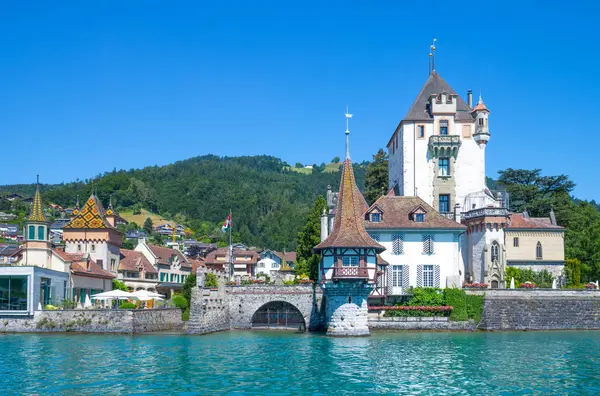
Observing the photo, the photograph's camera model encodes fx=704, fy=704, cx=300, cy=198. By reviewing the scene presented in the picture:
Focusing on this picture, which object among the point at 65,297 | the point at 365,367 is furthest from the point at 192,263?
the point at 365,367

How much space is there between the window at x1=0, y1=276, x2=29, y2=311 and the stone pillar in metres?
25.2

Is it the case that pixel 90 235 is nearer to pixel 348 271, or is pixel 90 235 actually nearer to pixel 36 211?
pixel 36 211

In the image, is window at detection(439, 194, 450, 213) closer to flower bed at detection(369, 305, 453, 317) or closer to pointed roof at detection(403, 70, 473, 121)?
pointed roof at detection(403, 70, 473, 121)

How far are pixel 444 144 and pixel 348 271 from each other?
26.0 m

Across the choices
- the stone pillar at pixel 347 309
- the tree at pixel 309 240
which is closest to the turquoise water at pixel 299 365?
A: the stone pillar at pixel 347 309

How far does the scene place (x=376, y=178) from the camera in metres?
94.7

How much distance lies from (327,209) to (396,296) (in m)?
16.7

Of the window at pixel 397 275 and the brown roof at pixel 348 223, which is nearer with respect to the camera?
the brown roof at pixel 348 223

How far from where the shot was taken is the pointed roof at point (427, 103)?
74000 millimetres

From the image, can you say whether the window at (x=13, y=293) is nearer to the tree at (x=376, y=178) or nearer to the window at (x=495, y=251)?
the window at (x=495, y=251)

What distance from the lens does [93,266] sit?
72500mm

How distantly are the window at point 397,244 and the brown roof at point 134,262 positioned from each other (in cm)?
3738

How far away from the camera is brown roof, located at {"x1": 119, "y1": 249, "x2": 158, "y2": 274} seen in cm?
8500

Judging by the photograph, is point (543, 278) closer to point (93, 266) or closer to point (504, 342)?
point (504, 342)
